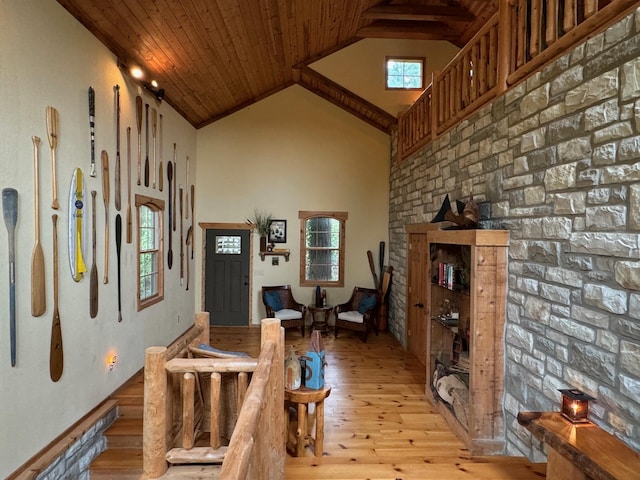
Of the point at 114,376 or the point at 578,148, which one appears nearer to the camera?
the point at 578,148

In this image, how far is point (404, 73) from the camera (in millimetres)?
6266

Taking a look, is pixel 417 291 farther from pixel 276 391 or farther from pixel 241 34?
pixel 241 34

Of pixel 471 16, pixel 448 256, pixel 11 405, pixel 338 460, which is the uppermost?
pixel 471 16

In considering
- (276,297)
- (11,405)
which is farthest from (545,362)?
(276,297)

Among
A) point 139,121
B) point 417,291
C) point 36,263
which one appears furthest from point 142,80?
point 417,291

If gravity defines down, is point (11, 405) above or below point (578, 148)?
below

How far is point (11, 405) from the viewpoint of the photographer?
7.96 ft

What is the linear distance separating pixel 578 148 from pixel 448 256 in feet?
6.28

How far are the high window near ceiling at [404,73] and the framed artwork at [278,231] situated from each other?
3.04 metres

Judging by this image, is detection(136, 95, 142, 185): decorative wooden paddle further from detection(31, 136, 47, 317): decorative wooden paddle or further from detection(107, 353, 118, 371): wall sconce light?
detection(107, 353, 118, 371): wall sconce light

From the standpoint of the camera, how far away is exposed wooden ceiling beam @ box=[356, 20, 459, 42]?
18.8 feet

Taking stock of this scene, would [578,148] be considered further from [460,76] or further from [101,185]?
[101,185]

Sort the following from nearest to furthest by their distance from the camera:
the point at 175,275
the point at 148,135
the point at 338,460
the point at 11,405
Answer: the point at 11,405 → the point at 338,460 → the point at 148,135 → the point at 175,275

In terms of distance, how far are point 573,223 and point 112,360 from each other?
4.11 meters
